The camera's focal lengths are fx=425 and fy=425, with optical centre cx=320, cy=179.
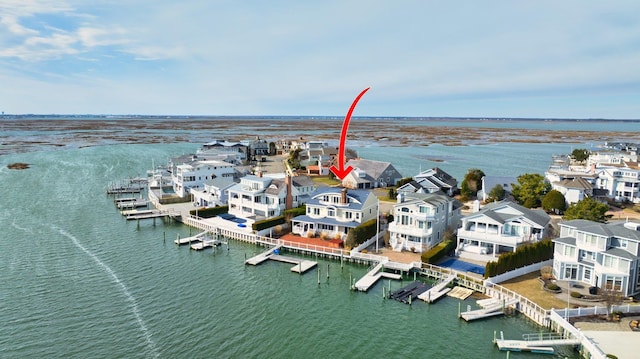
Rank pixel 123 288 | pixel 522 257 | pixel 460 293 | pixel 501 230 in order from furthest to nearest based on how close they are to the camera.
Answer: pixel 501 230 → pixel 522 257 → pixel 123 288 → pixel 460 293

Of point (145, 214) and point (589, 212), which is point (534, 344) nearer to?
point (589, 212)

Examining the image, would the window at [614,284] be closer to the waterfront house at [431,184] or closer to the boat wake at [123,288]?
the waterfront house at [431,184]

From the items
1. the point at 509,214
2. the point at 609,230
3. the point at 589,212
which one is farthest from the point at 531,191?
the point at 609,230

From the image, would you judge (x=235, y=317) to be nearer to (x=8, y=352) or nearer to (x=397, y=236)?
(x=8, y=352)

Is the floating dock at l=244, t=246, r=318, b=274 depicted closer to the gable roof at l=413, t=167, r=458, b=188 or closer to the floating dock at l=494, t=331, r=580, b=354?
the floating dock at l=494, t=331, r=580, b=354

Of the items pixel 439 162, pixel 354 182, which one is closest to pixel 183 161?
pixel 354 182

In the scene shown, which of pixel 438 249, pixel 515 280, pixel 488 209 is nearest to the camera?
pixel 515 280

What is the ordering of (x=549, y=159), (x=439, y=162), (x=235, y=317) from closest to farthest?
(x=235, y=317) → (x=439, y=162) → (x=549, y=159)
